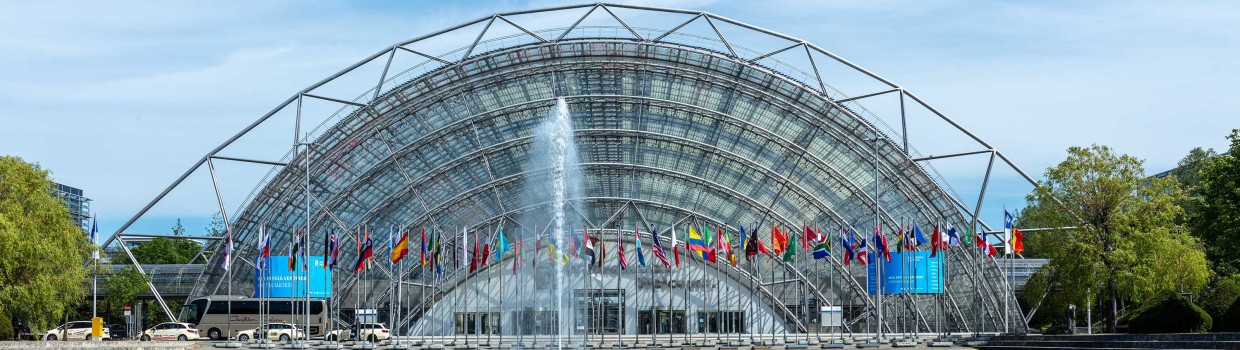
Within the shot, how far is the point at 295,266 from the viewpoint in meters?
72.8

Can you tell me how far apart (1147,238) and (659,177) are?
115 ft

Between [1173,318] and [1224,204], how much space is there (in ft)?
59.6

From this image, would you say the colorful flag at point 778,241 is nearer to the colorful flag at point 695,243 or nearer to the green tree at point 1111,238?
the colorful flag at point 695,243

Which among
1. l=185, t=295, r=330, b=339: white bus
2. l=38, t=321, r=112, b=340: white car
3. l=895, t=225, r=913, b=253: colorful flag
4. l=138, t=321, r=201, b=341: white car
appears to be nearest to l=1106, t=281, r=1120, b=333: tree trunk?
l=895, t=225, r=913, b=253: colorful flag

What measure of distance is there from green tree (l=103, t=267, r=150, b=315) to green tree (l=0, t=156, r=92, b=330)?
30615 mm

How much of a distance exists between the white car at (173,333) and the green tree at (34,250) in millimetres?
14928

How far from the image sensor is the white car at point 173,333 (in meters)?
81.1

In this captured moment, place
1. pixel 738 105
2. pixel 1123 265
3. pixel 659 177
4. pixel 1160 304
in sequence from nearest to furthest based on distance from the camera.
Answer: pixel 1160 304 < pixel 1123 265 < pixel 738 105 < pixel 659 177

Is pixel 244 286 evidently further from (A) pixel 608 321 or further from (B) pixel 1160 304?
(B) pixel 1160 304

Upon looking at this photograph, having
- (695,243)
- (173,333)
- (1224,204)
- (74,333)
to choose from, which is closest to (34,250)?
(173,333)

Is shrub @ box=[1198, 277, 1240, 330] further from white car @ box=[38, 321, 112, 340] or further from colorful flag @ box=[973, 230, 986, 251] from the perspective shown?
white car @ box=[38, 321, 112, 340]

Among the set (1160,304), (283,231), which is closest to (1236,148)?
(1160,304)

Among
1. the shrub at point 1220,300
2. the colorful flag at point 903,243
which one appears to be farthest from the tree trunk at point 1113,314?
the colorful flag at point 903,243

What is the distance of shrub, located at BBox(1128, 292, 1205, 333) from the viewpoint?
187ft
